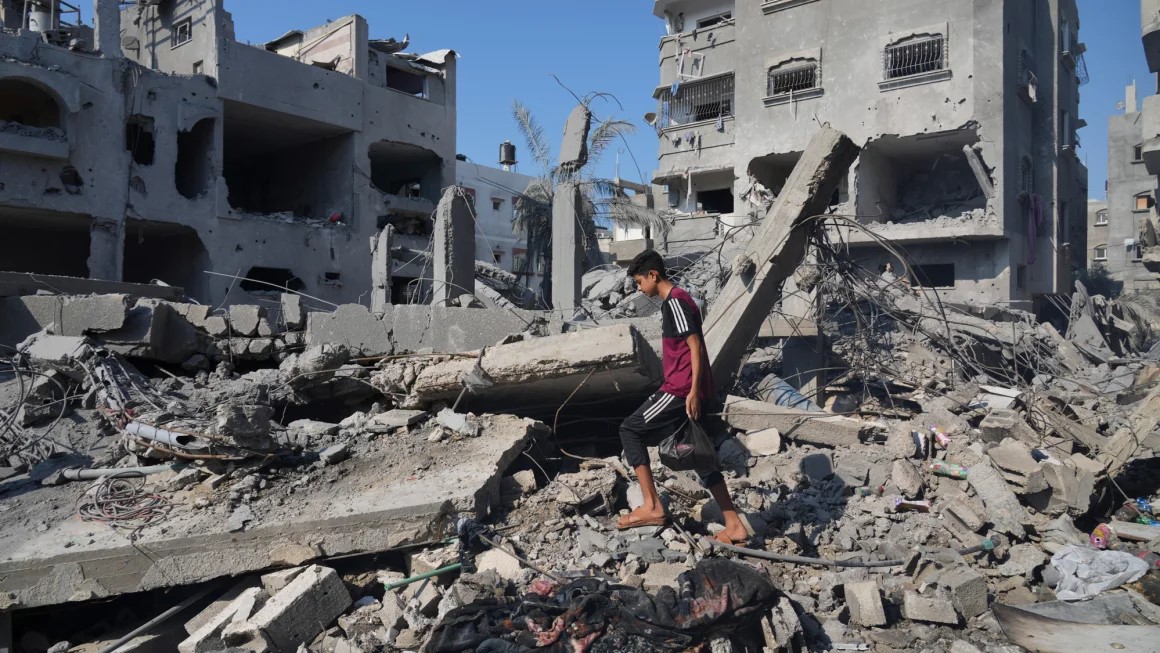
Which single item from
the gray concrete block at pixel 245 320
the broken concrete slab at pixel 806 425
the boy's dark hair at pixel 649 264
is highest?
the boy's dark hair at pixel 649 264

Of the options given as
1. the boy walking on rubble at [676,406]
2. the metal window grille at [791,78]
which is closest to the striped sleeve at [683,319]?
the boy walking on rubble at [676,406]

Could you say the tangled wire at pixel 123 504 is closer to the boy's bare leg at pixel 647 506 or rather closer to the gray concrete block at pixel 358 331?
the gray concrete block at pixel 358 331

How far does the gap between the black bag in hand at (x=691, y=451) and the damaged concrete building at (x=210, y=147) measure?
36.1 feet

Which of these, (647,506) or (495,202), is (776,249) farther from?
(495,202)

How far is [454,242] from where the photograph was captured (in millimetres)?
10062

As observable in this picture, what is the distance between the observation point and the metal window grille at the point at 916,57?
20266 mm

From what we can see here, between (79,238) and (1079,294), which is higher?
(79,238)

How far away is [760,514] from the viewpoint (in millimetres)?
4934

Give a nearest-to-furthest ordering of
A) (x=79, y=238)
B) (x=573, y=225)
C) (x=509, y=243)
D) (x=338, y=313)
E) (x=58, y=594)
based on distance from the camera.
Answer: (x=58, y=594) < (x=338, y=313) < (x=573, y=225) < (x=79, y=238) < (x=509, y=243)

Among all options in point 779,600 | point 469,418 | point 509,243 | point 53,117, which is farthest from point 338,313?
point 509,243

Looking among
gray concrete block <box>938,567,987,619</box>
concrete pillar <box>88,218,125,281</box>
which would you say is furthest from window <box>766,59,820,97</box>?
gray concrete block <box>938,567,987,619</box>

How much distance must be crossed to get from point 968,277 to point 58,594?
22094 millimetres

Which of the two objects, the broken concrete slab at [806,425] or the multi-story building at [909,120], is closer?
the broken concrete slab at [806,425]

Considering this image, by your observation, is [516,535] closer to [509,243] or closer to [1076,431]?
[1076,431]
